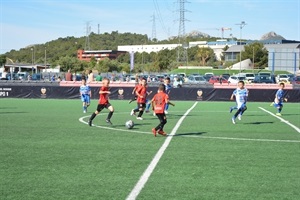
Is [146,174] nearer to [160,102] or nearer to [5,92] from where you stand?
[160,102]

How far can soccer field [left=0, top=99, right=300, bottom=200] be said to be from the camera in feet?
24.8

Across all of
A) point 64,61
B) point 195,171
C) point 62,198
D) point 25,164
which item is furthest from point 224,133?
point 64,61

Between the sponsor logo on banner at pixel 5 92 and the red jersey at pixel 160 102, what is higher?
the red jersey at pixel 160 102

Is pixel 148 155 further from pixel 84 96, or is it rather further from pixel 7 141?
pixel 84 96

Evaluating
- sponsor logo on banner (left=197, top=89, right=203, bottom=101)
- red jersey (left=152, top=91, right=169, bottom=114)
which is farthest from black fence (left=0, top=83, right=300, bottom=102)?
red jersey (left=152, top=91, right=169, bottom=114)

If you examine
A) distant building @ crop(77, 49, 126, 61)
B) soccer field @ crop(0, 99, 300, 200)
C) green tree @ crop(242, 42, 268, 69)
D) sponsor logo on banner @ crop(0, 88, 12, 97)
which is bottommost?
soccer field @ crop(0, 99, 300, 200)

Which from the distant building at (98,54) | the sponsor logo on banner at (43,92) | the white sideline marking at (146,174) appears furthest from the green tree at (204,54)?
the white sideline marking at (146,174)

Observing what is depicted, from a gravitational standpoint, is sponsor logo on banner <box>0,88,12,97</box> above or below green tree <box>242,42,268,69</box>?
below

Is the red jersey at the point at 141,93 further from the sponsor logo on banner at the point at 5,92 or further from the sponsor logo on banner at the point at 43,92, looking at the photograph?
the sponsor logo on banner at the point at 5,92

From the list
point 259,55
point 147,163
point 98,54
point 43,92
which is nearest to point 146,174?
point 147,163

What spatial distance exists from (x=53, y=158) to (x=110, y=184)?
280 cm

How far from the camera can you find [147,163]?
991 cm

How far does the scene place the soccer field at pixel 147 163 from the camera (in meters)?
7.57

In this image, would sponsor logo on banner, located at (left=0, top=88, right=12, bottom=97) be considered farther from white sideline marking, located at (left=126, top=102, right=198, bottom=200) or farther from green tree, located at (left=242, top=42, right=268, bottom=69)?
green tree, located at (left=242, top=42, right=268, bottom=69)
